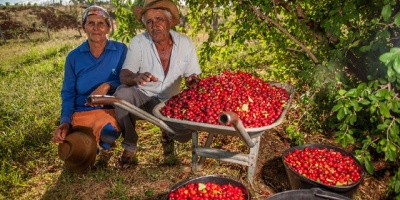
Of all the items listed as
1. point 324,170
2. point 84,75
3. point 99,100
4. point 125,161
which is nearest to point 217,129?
point 99,100

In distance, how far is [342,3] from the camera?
3.28m

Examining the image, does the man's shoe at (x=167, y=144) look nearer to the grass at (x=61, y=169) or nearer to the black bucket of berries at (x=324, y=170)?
the grass at (x=61, y=169)

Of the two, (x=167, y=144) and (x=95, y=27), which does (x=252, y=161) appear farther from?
(x=95, y=27)

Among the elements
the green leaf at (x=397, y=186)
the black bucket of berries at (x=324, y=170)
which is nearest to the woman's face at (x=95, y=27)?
the black bucket of berries at (x=324, y=170)

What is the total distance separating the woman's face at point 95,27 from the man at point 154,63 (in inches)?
15.8

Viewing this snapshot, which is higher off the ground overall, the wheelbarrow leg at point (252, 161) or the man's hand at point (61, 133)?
the man's hand at point (61, 133)

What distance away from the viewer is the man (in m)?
3.56

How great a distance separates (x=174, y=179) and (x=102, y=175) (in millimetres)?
923

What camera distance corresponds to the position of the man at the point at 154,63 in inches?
140

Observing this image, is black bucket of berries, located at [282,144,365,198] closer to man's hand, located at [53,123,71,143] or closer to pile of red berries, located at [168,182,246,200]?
pile of red berries, located at [168,182,246,200]

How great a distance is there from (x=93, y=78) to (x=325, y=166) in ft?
9.47

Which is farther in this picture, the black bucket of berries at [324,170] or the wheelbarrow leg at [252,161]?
the wheelbarrow leg at [252,161]

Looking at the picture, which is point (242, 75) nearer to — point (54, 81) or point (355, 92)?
point (355, 92)

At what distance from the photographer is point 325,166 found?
3.07 m
